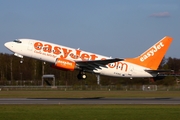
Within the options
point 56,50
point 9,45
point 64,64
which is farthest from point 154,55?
point 9,45

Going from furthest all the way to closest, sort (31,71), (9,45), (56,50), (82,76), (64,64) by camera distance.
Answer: (31,71), (82,76), (9,45), (56,50), (64,64)

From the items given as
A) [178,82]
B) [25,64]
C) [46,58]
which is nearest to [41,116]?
[46,58]

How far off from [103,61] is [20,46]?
28.3ft

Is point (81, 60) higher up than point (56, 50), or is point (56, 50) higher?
point (56, 50)

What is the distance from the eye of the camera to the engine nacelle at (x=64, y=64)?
45.0 m

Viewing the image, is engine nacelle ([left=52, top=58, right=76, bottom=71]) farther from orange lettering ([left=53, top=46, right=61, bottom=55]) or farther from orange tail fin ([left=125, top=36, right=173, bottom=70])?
orange tail fin ([left=125, top=36, right=173, bottom=70])

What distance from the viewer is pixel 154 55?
2109 inches

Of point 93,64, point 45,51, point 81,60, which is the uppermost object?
point 45,51

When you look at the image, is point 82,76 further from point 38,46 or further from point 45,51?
point 38,46

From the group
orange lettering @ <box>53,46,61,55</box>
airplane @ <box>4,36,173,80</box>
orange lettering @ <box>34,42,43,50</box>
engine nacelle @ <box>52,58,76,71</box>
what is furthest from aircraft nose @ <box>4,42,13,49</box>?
engine nacelle @ <box>52,58,76,71</box>

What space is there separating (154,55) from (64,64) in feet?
43.4

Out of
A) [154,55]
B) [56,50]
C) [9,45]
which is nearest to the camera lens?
[56,50]

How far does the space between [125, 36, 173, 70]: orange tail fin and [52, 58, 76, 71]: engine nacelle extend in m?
8.01

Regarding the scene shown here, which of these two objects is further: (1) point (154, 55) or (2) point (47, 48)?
(1) point (154, 55)
